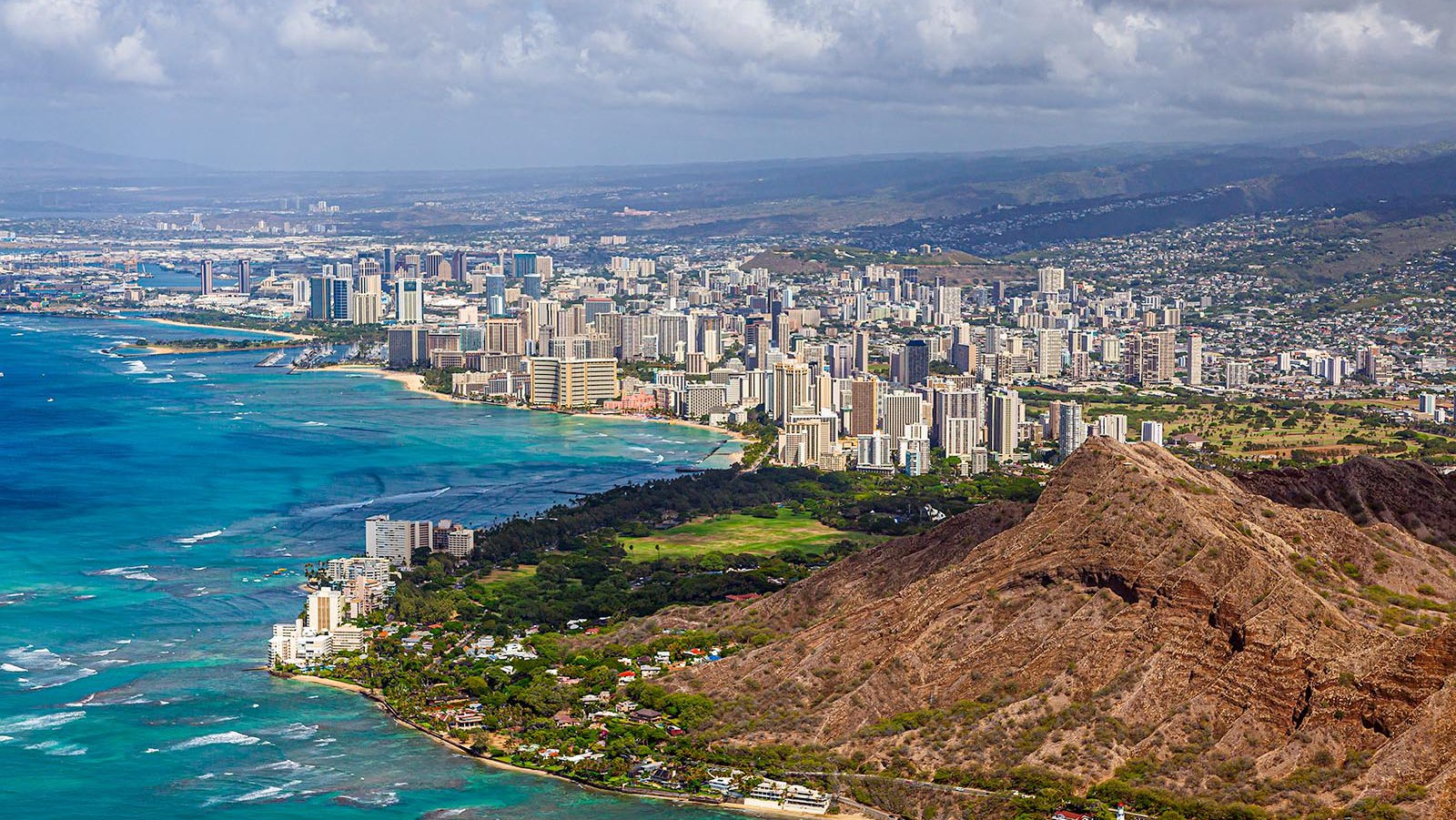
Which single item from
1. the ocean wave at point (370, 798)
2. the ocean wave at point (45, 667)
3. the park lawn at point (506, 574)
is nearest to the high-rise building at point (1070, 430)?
the park lawn at point (506, 574)

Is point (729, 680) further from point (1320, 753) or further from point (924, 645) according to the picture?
point (1320, 753)

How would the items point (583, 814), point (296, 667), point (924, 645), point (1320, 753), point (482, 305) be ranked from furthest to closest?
point (482, 305) < point (296, 667) < point (924, 645) < point (583, 814) < point (1320, 753)

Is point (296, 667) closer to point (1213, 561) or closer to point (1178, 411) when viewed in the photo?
point (1213, 561)

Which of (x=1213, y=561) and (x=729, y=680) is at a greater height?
(x=1213, y=561)

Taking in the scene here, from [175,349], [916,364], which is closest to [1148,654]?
[916,364]

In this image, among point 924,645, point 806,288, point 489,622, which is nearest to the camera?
point 924,645

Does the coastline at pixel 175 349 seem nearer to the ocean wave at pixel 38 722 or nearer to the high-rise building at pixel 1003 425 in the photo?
the high-rise building at pixel 1003 425

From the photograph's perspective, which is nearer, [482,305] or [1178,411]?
[1178,411]

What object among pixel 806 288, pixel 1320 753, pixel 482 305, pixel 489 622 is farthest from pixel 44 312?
pixel 1320 753

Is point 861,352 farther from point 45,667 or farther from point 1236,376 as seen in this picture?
point 45,667
